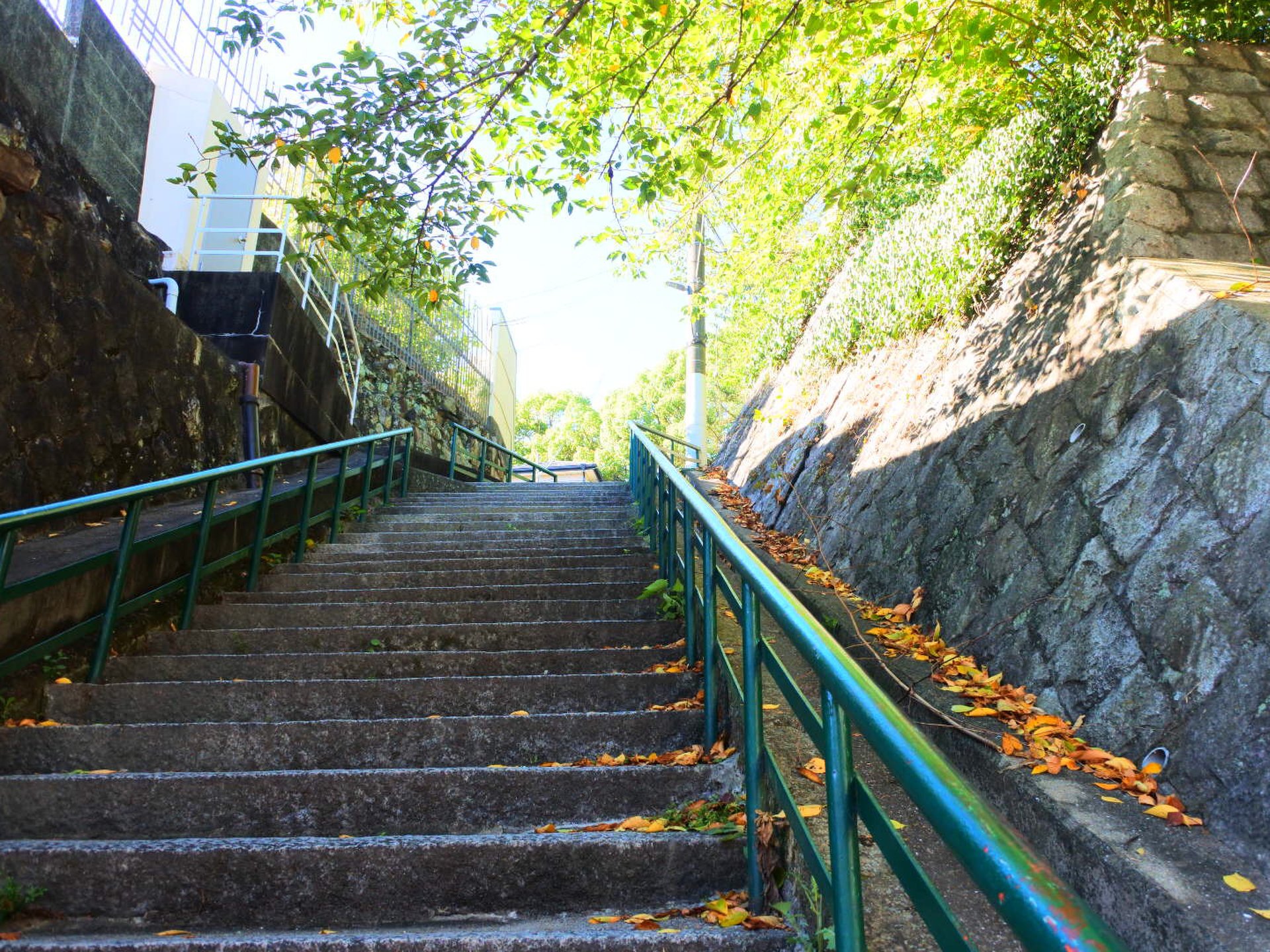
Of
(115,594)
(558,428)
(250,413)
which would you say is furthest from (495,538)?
(558,428)

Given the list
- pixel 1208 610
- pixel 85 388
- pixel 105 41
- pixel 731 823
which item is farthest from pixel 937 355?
pixel 105 41

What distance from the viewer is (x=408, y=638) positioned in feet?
13.8

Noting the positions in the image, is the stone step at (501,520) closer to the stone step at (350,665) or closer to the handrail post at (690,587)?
the stone step at (350,665)

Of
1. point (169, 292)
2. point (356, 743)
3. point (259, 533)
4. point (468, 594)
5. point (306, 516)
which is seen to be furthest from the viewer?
point (169, 292)

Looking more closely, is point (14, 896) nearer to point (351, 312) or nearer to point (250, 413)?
point (250, 413)

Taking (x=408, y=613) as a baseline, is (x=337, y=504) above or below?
above

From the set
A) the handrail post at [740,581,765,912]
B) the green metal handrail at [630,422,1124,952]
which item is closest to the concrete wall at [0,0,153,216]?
the handrail post at [740,581,765,912]

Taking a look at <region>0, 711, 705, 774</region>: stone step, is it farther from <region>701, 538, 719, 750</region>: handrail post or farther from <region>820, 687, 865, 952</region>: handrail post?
<region>820, 687, 865, 952</region>: handrail post

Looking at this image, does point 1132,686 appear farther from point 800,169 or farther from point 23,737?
point 800,169

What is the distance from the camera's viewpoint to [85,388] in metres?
4.88

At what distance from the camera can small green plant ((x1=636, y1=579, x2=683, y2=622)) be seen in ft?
13.8

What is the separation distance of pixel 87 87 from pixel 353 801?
6717 millimetres

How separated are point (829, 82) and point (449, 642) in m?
4.99

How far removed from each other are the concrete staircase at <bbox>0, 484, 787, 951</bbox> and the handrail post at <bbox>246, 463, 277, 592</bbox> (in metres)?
0.15
